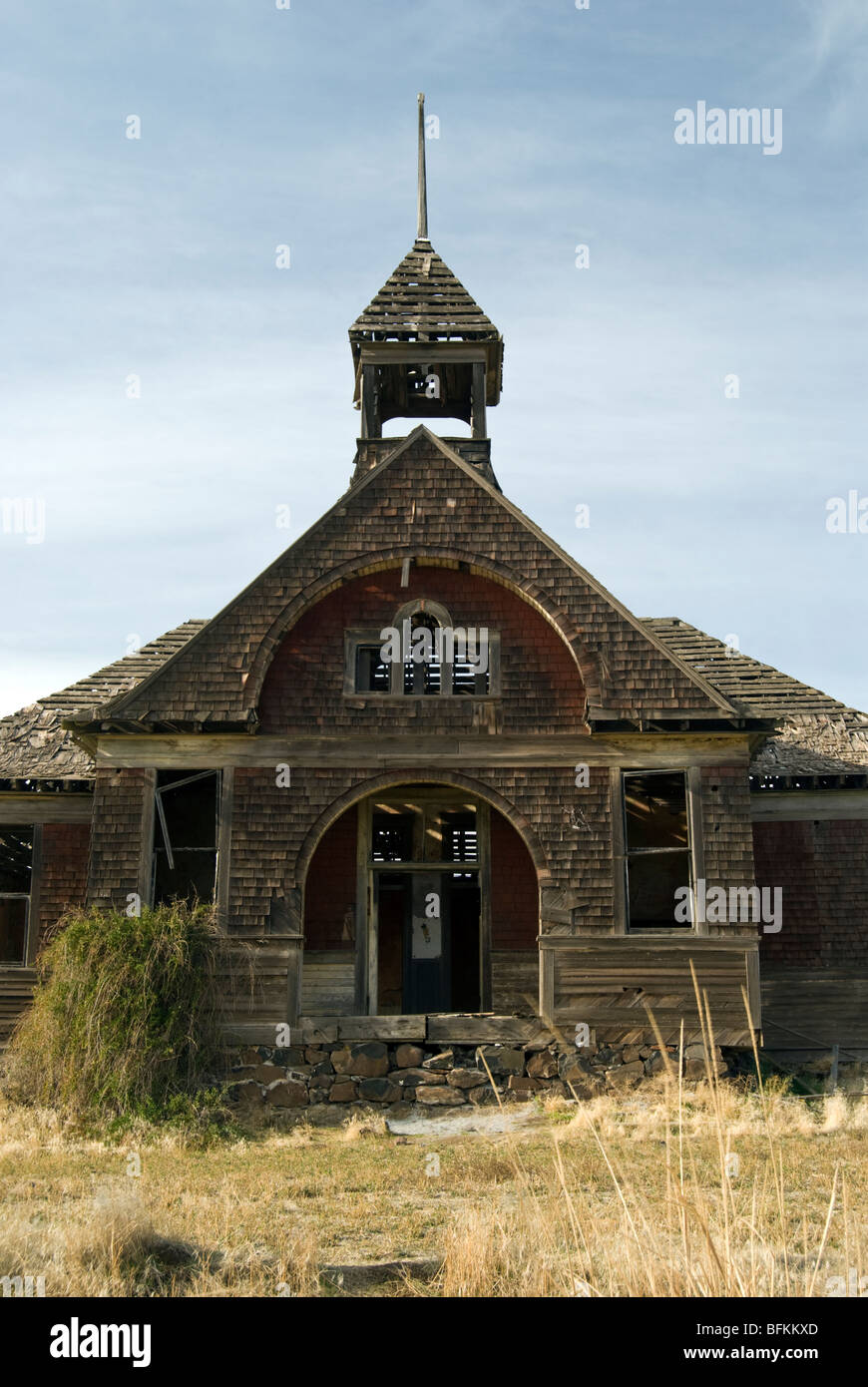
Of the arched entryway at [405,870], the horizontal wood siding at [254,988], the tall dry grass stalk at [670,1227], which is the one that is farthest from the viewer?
the arched entryway at [405,870]

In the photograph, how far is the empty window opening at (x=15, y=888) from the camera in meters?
18.6

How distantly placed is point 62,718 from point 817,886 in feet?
38.1

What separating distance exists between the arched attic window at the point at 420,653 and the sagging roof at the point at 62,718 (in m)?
3.28

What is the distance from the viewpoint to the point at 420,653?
17266 millimetres

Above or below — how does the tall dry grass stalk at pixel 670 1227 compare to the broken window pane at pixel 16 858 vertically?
below

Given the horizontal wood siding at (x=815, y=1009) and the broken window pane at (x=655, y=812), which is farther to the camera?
the broken window pane at (x=655, y=812)

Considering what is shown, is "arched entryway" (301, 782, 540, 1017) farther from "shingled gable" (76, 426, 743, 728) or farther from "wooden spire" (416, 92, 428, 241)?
"wooden spire" (416, 92, 428, 241)

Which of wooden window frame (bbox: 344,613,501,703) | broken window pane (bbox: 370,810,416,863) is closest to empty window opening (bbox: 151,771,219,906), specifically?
broken window pane (bbox: 370,810,416,863)

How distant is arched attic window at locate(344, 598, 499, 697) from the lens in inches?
675

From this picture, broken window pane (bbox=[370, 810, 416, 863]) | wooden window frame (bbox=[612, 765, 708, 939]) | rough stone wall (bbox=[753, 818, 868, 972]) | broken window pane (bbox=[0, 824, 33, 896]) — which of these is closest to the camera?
wooden window frame (bbox=[612, 765, 708, 939])

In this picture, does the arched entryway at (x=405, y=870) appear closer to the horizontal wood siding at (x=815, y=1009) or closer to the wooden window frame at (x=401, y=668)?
the wooden window frame at (x=401, y=668)

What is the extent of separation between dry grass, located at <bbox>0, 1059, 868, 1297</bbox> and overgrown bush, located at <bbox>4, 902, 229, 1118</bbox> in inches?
21.8

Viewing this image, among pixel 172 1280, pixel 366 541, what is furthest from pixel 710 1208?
pixel 366 541

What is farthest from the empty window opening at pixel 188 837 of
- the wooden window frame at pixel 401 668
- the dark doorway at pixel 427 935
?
the wooden window frame at pixel 401 668
